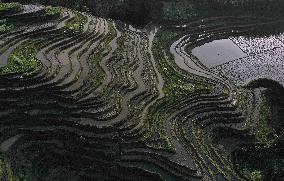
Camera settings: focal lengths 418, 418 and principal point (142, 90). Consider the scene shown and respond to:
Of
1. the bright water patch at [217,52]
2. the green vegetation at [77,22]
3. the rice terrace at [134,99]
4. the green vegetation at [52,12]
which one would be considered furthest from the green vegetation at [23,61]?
the bright water patch at [217,52]

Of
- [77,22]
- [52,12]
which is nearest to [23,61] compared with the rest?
[52,12]

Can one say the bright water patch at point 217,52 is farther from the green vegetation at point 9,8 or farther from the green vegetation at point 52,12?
the green vegetation at point 9,8

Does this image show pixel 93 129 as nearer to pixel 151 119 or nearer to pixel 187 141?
pixel 151 119

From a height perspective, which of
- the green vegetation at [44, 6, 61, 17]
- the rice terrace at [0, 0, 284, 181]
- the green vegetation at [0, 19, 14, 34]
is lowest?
the rice terrace at [0, 0, 284, 181]

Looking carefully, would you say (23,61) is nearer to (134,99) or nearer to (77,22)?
(134,99)

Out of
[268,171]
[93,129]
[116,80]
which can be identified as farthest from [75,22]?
[268,171]

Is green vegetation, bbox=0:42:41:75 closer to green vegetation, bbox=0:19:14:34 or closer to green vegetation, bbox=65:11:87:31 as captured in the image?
green vegetation, bbox=0:19:14:34

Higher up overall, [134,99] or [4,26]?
[4,26]

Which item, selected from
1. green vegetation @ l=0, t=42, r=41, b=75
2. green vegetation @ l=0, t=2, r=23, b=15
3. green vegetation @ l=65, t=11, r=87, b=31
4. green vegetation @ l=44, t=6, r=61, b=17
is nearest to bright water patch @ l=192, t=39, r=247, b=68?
green vegetation @ l=65, t=11, r=87, b=31
